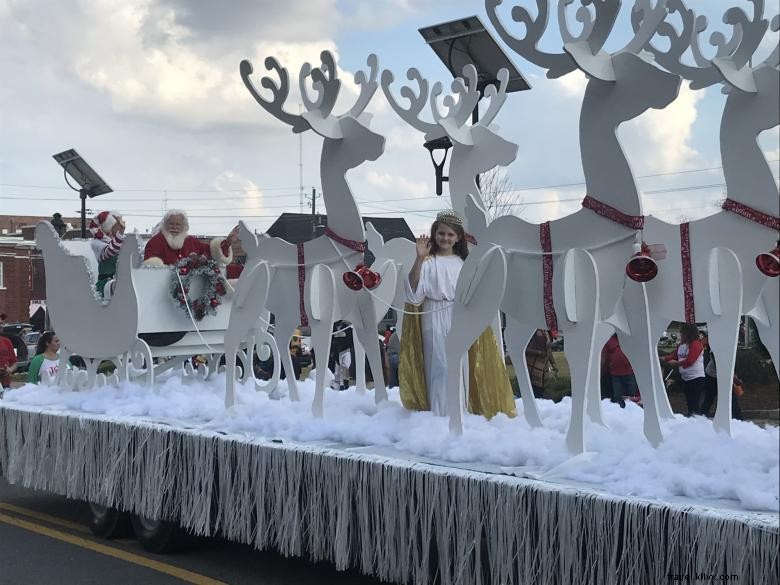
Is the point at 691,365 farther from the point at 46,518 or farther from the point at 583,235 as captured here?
the point at 46,518

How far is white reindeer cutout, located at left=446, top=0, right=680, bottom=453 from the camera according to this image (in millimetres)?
4363

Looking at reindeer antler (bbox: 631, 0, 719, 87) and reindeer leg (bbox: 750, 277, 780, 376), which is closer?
reindeer leg (bbox: 750, 277, 780, 376)

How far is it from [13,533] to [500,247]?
4421 millimetres

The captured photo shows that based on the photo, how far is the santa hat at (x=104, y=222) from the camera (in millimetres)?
7715

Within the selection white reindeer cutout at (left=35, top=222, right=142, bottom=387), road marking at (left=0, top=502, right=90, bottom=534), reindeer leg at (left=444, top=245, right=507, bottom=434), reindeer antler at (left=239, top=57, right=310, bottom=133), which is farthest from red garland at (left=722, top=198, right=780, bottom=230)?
road marking at (left=0, top=502, right=90, bottom=534)

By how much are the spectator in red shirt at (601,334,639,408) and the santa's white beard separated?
4045mm

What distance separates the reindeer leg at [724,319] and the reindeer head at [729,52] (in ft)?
2.77

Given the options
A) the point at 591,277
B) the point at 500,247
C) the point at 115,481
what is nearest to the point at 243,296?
the point at 115,481

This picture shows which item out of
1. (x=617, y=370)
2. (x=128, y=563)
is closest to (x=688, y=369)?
(x=617, y=370)

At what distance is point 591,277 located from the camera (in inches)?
178

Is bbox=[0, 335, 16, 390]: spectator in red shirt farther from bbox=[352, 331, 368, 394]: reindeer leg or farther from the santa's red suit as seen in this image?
bbox=[352, 331, 368, 394]: reindeer leg

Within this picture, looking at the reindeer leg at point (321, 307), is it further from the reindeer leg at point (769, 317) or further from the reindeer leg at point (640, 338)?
the reindeer leg at point (769, 317)

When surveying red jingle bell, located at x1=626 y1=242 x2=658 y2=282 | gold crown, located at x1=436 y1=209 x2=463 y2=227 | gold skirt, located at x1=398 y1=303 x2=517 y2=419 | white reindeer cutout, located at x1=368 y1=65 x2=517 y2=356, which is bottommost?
gold skirt, located at x1=398 y1=303 x2=517 y2=419

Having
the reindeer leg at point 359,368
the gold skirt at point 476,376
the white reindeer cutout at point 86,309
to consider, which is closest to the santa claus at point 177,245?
the white reindeer cutout at point 86,309
